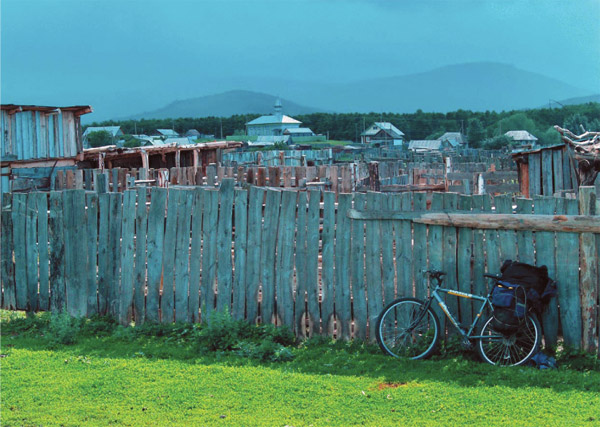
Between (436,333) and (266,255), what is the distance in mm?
2193

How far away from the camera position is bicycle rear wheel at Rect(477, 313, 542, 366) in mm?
6648

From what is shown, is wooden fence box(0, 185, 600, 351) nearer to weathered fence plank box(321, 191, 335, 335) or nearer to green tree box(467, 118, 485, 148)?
weathered fence plank box(321, 191, 335, 335)

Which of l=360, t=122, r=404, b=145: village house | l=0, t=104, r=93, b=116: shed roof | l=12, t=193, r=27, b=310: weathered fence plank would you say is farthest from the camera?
l=360, t=122, r=404, b=145: village house

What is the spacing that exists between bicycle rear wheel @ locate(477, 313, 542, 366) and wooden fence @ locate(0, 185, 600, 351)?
1.52ft

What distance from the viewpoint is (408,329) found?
708 cm

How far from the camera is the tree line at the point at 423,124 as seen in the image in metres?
120

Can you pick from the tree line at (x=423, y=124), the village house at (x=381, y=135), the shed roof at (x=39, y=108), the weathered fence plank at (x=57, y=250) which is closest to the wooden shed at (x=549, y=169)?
the weathered fence plank at (x=57, y=250)

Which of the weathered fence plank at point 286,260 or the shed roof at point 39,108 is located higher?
the shed roof at point 39,108

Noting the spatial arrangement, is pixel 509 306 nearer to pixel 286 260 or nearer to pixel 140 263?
pixel 286 260

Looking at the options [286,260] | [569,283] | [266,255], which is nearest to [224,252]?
[266,255]

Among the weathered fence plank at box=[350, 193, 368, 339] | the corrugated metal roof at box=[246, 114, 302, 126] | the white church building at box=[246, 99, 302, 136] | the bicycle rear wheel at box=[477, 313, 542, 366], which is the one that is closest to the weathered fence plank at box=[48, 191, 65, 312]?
the weathered fence plank at box=[350, 193, 368, 339]

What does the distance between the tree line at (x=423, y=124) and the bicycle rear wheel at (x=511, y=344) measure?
110772mm

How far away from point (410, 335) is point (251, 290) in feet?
6.50

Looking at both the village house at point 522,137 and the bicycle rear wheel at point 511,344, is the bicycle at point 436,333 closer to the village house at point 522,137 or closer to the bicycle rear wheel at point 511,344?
the bicycle rear wheel at point 511,344
